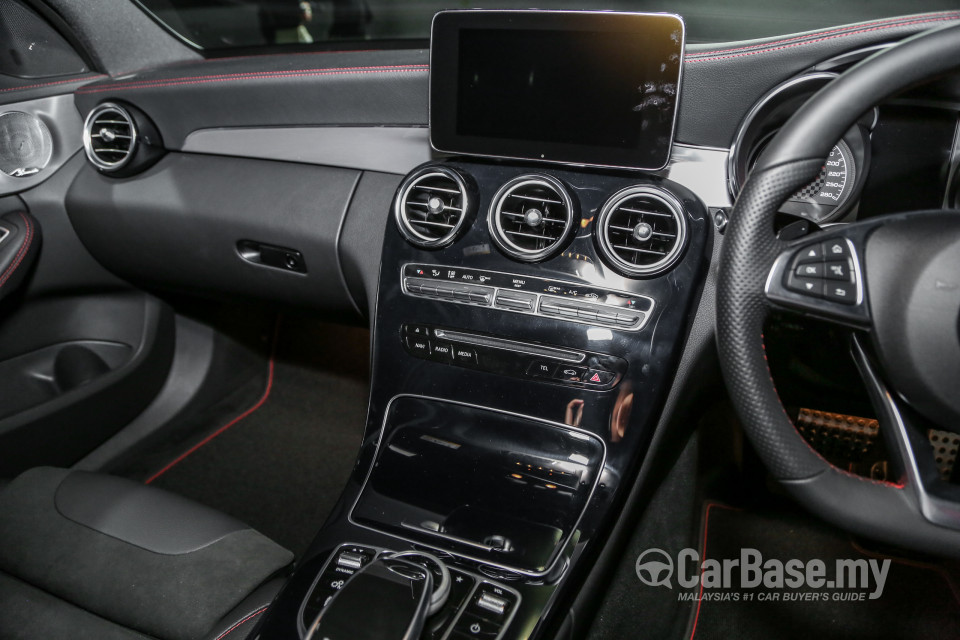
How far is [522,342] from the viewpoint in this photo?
1123mm

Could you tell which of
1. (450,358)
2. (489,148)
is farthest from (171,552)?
(489,148)

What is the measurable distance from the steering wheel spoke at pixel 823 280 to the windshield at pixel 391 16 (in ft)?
1.52

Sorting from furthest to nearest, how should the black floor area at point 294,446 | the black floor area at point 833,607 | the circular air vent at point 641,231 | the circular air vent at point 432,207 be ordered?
the black floor area at point 294,446
the black floor area at point 833,607
the circular air vent at point 432,207
the circular air vent at point 641,231

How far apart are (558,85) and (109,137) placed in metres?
1.06

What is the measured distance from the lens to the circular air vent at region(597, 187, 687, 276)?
1035mm

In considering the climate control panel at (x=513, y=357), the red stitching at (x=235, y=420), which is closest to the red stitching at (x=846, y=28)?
the climate control panel at (x=513, y=357)

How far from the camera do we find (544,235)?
113 cm

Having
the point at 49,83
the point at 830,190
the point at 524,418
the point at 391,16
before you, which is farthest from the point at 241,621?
the point at 391,16

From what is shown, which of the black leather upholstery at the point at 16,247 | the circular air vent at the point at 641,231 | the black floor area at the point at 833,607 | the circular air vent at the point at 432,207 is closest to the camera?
the circular air vent at the point at 641,231

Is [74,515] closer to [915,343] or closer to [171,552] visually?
[171,552]

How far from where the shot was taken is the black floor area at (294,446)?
181 centimetres

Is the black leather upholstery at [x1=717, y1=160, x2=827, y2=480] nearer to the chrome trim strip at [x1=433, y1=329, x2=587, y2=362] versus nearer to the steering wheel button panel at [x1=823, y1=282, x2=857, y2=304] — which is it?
the steering wheel button panel at [x1=823, y1=282, x2=857, y2=304]

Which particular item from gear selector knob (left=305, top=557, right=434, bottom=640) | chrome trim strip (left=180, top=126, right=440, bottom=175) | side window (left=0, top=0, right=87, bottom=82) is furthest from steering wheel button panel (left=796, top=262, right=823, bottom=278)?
side window (left=0, top=0, right=87, bottom=82)

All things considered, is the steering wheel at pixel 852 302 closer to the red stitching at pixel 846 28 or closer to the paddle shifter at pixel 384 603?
the red stitching at pixel 846 28
